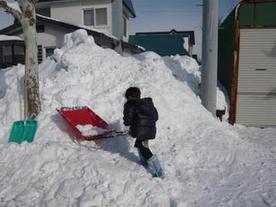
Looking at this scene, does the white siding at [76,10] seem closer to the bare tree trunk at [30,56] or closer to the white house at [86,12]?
the white house at [86,12]

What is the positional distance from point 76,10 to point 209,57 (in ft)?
54.5

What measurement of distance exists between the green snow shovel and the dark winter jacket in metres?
2.06

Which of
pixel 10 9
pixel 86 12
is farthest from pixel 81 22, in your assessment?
pixel 10 9

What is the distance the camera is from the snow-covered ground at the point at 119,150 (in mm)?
5426

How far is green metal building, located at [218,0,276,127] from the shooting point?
410 inches

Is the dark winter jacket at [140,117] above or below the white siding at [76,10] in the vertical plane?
below

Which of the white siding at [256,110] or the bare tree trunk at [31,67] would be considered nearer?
the bare tree trunk at [31,67]

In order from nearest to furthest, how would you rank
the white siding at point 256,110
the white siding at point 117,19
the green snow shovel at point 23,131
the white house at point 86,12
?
the green snow shovel at point 23,131
the white siding at point 256,110
the white siding at point 117,19
the white house at point 86,12

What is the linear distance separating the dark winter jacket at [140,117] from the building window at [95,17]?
19.3 m

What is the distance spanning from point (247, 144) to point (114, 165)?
2.95 meters

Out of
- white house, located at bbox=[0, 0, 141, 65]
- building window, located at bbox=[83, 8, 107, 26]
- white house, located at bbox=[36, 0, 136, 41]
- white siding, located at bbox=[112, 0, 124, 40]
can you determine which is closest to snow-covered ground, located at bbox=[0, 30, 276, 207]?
white house, located at bbox=[0, 0, 141, 65]

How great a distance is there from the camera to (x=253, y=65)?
10609mm

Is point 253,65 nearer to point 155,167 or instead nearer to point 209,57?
point 209,57

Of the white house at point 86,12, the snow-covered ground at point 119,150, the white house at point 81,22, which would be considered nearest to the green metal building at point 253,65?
the snow-covered ground at point 119,150
